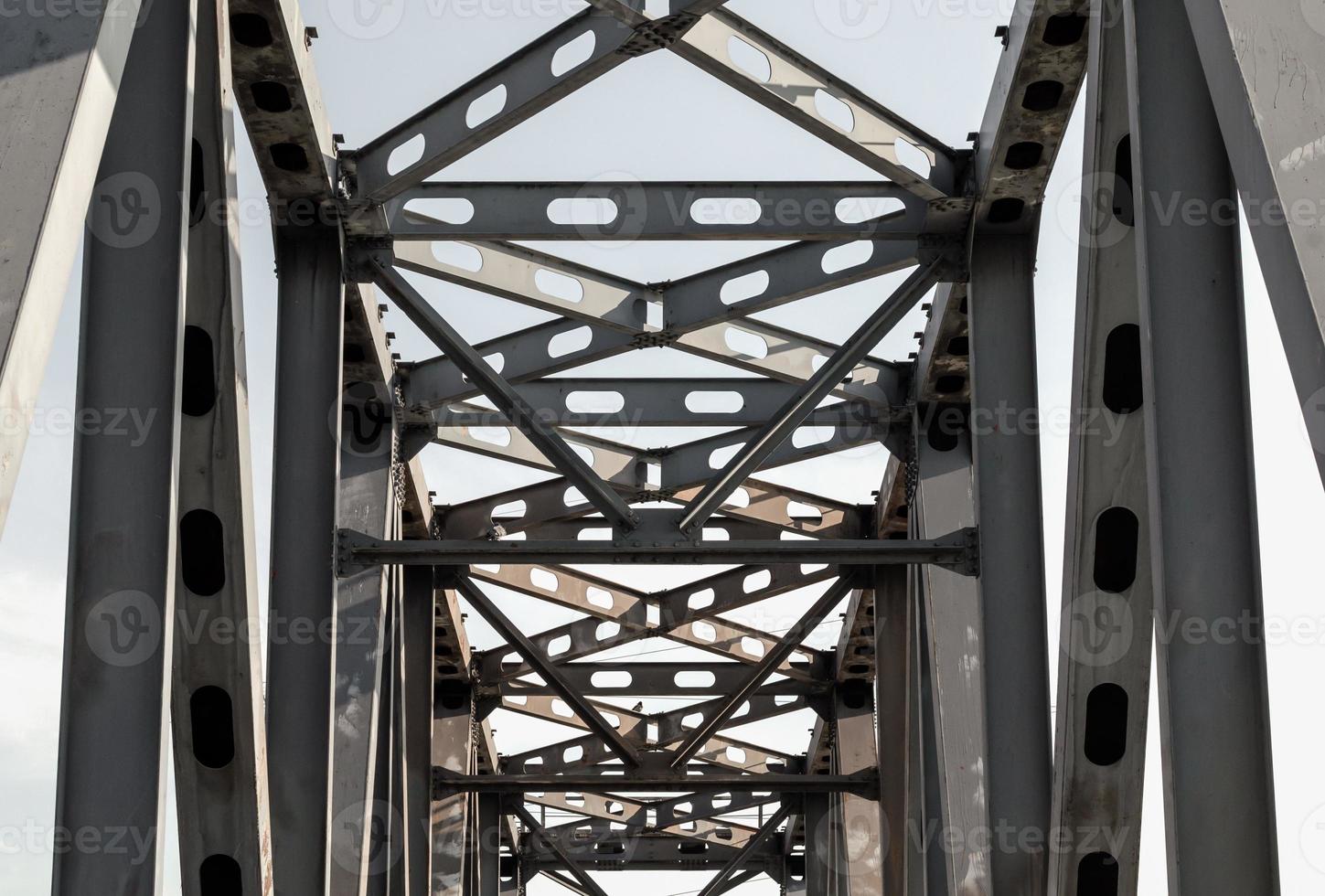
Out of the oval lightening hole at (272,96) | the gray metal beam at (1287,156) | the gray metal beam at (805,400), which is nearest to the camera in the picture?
the gray metal beam at (1287,156)

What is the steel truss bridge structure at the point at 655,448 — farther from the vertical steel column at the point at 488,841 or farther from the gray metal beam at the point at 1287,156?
the vertical steel column at the point at 488,841

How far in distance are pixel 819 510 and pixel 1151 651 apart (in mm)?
11142

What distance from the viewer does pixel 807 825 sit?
1103 inches

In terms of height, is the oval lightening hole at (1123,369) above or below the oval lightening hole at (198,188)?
→ below

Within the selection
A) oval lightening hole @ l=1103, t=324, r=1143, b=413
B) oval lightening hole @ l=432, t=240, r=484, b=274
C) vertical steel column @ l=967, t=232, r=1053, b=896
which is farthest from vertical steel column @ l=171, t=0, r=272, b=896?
oval lightening hole @ l=432, t=240, r=484, b=274

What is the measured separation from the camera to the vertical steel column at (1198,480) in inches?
293

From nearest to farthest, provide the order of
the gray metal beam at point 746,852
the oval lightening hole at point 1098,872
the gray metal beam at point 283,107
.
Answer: the oval lightening hole at point 1098,872 → the gray metal beam at point 283,107 → the gray metal beam at point 746,852

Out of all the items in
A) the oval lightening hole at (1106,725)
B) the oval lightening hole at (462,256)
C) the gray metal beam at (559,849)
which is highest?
the oval lightening hole at (462,256)

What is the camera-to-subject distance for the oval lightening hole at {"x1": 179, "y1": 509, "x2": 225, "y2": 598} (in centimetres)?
999

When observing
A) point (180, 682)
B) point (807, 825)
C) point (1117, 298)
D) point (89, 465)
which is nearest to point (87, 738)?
point (89, 465)

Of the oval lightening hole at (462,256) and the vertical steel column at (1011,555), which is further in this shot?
the oval lightening hole at (462,256)

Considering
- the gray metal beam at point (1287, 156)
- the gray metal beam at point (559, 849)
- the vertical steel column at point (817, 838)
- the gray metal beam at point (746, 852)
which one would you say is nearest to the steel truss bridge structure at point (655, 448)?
the gray metal beam at point (1287, 156)

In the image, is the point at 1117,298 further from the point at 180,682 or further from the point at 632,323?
the point at 632,323

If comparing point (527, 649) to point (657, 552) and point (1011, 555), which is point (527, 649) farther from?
point (1011, 555)
